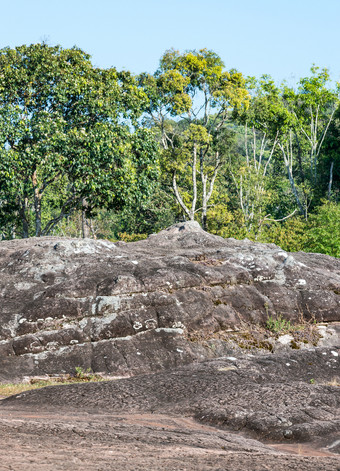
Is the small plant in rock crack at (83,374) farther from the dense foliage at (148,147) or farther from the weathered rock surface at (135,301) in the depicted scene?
the dense foliage at (148,147)

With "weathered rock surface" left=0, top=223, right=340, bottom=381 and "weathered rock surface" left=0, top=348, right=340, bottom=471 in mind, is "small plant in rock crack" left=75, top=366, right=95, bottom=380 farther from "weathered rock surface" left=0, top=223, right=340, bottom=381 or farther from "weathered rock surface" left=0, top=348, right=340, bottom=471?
"weathered rock surface" left=0, top=348, right=340, bottom=471

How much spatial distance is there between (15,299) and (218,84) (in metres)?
35.5

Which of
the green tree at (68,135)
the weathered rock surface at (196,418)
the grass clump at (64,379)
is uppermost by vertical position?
the green tree at (68,135)

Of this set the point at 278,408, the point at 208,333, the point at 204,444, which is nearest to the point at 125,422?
the point at 204,444

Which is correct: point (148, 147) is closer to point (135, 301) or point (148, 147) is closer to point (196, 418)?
point (135, 301)

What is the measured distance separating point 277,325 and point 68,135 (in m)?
16.6

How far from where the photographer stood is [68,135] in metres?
30.4

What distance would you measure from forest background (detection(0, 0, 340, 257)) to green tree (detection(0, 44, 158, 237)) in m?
0.07

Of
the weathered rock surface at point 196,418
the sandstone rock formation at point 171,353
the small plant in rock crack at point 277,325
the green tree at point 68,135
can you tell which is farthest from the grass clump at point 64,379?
the green tree at point 68,135

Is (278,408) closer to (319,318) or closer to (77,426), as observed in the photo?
(77,426)

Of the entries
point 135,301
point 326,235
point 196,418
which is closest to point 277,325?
point 135,301

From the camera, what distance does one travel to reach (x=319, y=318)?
19.5 m

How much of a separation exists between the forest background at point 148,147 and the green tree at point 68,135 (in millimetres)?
70

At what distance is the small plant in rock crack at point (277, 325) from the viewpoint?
61.4 ft
